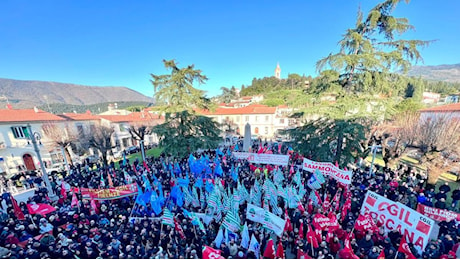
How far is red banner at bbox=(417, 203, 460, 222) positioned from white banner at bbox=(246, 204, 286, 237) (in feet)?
20.3

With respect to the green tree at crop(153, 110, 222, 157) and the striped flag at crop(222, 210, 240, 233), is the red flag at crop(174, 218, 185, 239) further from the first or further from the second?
the green tree at crop(153, 110, 222, 157)

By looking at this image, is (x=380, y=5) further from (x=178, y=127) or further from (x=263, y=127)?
(x=263, y=127)

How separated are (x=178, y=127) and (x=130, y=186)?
22.0 ft

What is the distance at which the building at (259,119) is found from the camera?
35.8 meters

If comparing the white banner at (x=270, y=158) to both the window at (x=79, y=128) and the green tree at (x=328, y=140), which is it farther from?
the window at (x=79, y=128)

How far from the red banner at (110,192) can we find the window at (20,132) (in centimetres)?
1834

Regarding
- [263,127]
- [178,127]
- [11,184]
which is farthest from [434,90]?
[11,184]

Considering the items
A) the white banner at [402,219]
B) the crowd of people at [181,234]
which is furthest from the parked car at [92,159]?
the white banner at [402,219]

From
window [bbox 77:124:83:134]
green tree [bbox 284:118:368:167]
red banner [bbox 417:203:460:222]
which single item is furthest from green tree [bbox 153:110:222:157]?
window [bbox 77:124:83:134]

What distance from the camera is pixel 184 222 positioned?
7.71 m

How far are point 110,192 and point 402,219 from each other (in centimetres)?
1226

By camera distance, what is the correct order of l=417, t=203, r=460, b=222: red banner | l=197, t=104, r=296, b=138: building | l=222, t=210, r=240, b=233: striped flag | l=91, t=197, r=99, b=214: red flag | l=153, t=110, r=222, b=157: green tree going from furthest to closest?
l=197, t=104, r=296, b=138: building, l=153, t=110, r=222, b=157: green tree, l=91, t=197, r=99, b=214: red flag, l=417, t=203, r=460, b=222: red banner, l=222, t=210, r=240, b=233: striped flag

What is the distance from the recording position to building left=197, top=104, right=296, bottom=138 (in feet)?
117

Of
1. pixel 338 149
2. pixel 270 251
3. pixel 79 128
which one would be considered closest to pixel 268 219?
pixel 270 251
